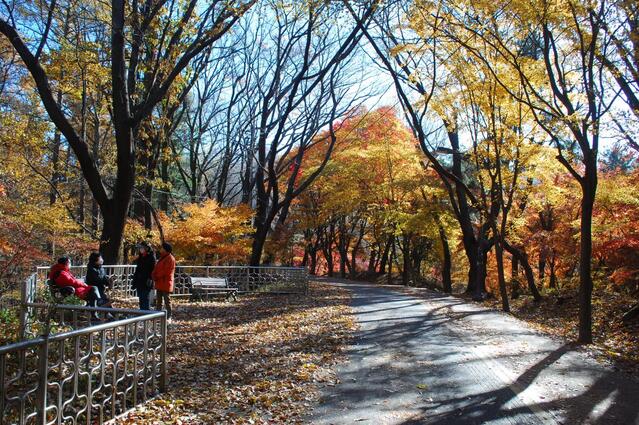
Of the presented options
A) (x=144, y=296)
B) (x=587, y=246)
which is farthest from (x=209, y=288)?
(x=587, y=246)

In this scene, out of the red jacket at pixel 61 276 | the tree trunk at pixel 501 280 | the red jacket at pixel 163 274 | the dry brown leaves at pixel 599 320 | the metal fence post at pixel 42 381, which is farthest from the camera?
the tree trunk at pixel 501 280

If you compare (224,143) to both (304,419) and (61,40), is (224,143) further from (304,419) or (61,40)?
(304,419)

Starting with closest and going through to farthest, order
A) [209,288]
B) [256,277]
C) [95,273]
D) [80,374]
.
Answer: [80,374] < [95,273] < [209,288] < [256,277]

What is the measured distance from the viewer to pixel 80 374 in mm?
4805

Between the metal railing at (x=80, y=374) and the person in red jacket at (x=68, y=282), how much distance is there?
2.45 metres

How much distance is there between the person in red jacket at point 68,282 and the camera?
9203mm

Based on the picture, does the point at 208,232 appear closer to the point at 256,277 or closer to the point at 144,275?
the point at 256,277

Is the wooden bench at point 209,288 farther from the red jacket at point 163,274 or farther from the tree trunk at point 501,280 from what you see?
the tree trunk at point 501,280

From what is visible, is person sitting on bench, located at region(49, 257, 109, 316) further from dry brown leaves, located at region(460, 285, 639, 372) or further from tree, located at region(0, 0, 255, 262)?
dry brown leaves, located at region(460, 285, 639, 372)

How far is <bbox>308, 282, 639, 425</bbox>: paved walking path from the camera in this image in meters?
5.18

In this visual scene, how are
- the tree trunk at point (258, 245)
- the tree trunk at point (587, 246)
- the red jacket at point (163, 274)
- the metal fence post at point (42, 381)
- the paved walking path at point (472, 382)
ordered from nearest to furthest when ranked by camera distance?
the metal fence post at point (42, 381) → the paved walking path at point (472, 382) → the tree trunk at point (587, 246) → the red jacket at point (163, 274) → the tree trunk at point (258, 245)

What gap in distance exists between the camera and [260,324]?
11156 millimetres

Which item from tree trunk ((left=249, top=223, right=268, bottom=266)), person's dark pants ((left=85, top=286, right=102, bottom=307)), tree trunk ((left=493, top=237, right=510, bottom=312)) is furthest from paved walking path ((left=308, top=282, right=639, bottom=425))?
tree trunk ((left=249, top=223, right=268, bottom=266))

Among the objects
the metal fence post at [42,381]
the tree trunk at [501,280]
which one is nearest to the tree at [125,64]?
the metal fence post at [42,381]
